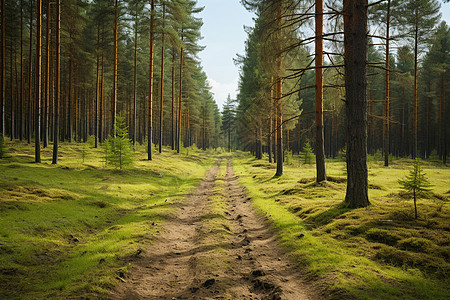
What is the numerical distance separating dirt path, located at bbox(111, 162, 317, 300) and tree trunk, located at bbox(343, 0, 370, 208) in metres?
3.45

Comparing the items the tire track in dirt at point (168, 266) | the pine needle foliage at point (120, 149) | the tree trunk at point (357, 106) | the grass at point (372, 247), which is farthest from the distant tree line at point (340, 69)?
the pine needle foliage at point (120, 149)

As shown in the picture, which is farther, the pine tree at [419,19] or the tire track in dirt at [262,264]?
the pine tree at [419,19]

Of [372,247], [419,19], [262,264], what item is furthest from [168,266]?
[419,19]

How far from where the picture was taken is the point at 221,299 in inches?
163

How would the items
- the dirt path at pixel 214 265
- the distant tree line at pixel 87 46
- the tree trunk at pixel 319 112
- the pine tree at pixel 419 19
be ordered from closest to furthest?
the dirt path at pixel 214 265, the tree trunk at pixel 319 112, the distant tree line at pixel 87 46, the pine tree at pixel 419 19

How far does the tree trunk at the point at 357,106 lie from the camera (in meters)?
8.30

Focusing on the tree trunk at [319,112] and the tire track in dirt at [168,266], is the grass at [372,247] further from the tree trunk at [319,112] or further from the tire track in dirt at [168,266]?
the tree trunk at [319,112]

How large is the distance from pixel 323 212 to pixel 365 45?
5.77 m

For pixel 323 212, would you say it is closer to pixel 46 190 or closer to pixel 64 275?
pixel 64 275

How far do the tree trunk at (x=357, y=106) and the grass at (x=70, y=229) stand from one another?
680 centimetres

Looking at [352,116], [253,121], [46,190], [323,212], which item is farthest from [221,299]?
[253,121]

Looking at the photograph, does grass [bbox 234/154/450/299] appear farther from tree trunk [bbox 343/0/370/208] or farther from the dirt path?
tree trunk [bbox 343/0/370/208]

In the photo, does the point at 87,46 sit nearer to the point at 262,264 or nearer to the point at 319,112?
the point at 319,112

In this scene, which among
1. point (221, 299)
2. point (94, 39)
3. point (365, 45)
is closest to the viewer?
point (221, 299)
